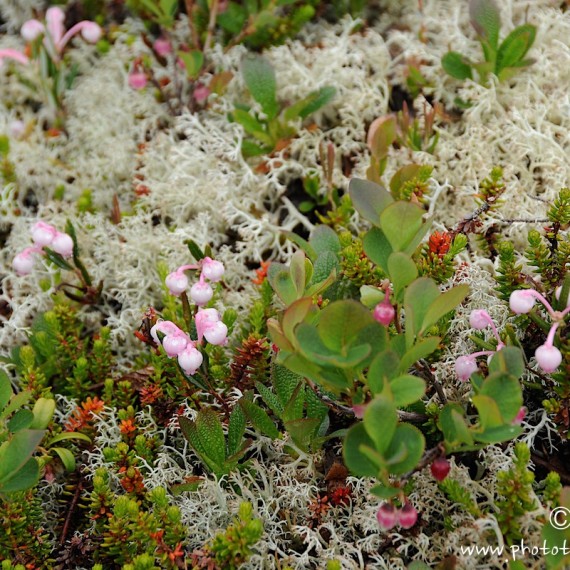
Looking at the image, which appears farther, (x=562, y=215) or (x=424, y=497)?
(x=562, y=215)

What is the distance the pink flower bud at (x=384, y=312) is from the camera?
1328mm

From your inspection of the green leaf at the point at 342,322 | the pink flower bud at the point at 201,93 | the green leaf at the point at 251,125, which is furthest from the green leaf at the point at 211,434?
the pink flower bud at the point at 201,93

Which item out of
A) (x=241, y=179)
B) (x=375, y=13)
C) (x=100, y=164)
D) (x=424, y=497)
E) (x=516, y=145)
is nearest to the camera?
(x=424, y=497)

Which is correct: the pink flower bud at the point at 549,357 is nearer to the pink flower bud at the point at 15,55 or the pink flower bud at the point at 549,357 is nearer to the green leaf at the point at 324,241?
the green leaf at the point at 324,241

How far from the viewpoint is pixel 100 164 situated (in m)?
2.35

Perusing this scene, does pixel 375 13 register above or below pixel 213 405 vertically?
above

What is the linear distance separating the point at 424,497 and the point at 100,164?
1582 mm

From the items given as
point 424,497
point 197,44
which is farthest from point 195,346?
point 197,44

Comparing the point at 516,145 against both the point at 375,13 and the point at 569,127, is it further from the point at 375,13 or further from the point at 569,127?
the point at 375,13

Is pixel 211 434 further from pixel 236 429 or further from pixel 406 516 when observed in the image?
pixel 406 516

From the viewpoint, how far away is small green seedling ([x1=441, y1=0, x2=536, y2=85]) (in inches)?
80.0

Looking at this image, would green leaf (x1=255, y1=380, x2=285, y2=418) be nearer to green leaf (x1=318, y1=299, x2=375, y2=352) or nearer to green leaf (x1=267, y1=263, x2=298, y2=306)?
green leaf (x1=267, y1=263, x2=298, y2=306)

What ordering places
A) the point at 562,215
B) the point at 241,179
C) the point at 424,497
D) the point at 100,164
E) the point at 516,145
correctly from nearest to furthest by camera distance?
the point at 424,497, the point at 562,215, the point at 516,145, the point at 241,179, the point at 100,164

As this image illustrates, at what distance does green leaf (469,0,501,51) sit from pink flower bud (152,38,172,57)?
1105 millimetres
